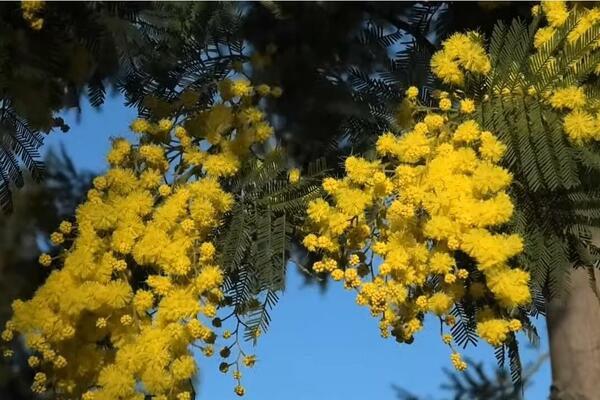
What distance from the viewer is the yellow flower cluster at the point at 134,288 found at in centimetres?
218

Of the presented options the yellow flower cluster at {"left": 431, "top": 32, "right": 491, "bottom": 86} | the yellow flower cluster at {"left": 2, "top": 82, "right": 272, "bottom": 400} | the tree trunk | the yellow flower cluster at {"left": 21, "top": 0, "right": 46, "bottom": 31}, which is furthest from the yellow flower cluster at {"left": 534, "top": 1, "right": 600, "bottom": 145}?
the yellow flower cluster at {"left": 21, "top": 0, "right": 46, "bottom": 31}

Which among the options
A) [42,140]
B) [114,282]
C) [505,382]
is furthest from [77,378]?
[505,382]

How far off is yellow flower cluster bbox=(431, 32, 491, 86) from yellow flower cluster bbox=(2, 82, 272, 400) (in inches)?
18.5

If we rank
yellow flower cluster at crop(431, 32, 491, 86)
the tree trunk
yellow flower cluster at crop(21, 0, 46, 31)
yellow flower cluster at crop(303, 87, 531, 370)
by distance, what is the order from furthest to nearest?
the tree trunk → yellow flower cluster at crop(431, 32, 491, 86) → yellow flower cluster at crop(303, 87, 531, 370) → yellow flower cluster at crop(21, 0, 46, 31)

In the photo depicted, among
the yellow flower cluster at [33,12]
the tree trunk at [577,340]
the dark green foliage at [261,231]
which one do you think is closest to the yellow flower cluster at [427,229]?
the dark green foliage at [261,231]

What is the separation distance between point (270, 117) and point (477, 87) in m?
0.60

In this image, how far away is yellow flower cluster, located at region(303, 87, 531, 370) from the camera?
2.10m

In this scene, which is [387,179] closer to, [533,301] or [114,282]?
[533,301]

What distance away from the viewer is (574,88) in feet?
7.23

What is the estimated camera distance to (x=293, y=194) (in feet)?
7.85

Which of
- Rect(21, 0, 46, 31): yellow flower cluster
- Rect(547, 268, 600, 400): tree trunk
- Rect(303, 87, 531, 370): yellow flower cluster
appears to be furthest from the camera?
Rect(547, 268, 600, 400): tree trunk

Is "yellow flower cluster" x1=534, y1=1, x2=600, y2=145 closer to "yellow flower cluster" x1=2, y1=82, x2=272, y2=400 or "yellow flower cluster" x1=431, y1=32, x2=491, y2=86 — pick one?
"yellow flower cluster" x1=431, y1=32, x2=491, y2=86

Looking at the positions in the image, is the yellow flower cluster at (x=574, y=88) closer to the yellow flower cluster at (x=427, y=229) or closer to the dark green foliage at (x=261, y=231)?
the yellow flower cluster at (x=427, y=229)

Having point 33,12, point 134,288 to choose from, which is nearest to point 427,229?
point 134,288
